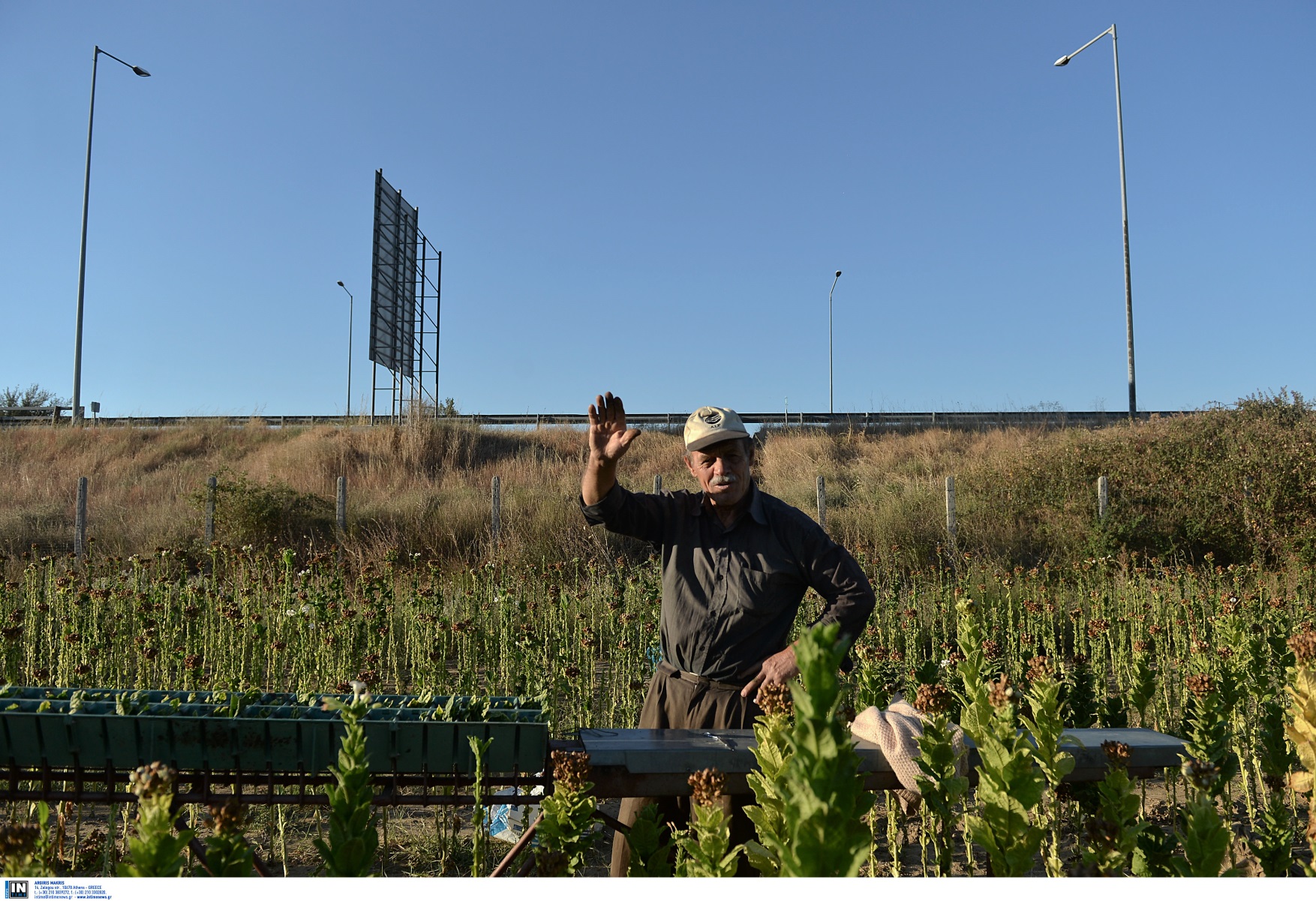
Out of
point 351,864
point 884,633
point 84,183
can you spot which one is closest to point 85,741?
point 351,864

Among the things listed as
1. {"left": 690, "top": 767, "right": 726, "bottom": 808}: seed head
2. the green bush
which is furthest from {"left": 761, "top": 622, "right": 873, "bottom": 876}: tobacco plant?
the green bush

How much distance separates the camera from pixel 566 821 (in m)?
1.55

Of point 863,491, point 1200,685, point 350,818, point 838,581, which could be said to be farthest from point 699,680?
point 863,491

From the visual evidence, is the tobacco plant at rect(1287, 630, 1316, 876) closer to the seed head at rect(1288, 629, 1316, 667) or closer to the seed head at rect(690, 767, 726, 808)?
the seed head at rect(1288, 629, 1316, 667)

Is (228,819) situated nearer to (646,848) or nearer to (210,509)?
(646,848)

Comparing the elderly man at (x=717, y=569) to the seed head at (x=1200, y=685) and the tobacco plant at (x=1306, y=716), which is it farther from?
the tobacco plant at (x=1306, y=716)

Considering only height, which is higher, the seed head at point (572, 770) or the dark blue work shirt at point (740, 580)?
the dark blue work shirt at point (740, 580)

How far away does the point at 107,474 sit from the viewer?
21.7 m

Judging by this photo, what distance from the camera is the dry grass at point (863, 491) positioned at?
47.8 feet

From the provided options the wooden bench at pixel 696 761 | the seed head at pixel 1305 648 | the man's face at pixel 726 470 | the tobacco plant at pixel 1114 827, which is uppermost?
the man's face at pixel 726 470

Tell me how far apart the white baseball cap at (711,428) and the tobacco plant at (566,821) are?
80.5 inches

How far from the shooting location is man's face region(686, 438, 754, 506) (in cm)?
357

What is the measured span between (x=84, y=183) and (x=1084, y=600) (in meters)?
27.7

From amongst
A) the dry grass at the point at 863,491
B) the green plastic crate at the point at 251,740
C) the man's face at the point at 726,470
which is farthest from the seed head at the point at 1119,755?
the dry grass at the point at 863,491
